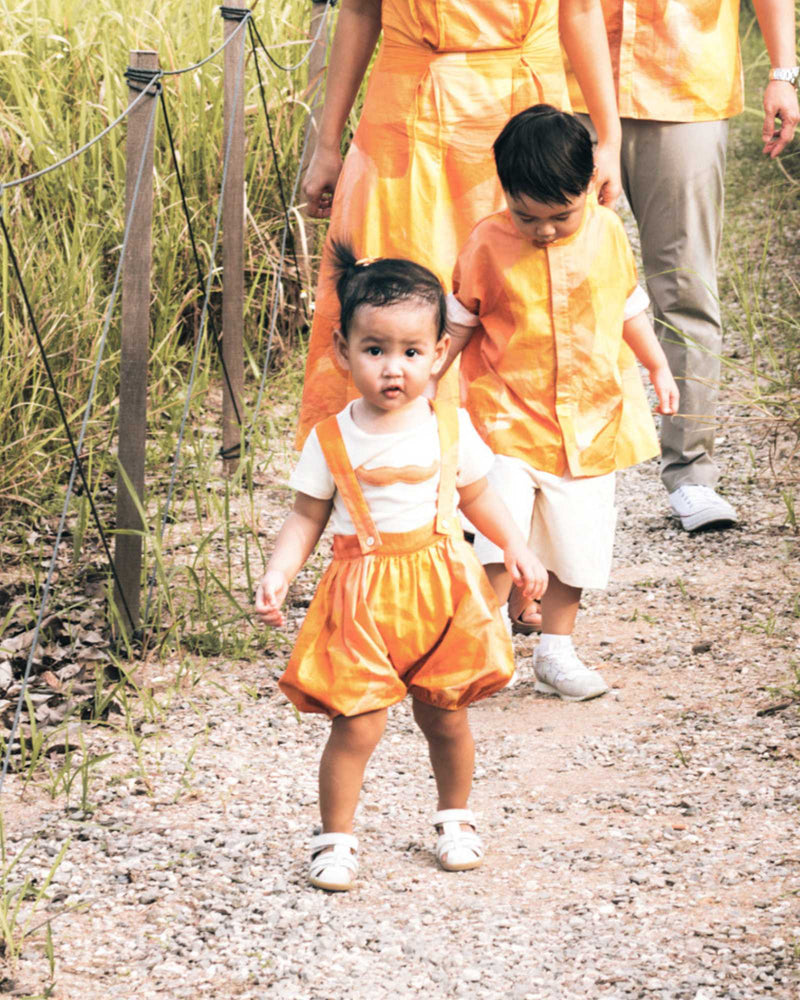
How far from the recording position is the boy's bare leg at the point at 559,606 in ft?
9.87

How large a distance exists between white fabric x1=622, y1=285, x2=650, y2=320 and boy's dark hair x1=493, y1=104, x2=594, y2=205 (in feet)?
1.07

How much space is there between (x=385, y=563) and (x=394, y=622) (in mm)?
92

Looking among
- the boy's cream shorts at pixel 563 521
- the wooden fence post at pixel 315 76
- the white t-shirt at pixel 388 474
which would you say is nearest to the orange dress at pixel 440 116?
the boy's cream shorts at pixel 563 521

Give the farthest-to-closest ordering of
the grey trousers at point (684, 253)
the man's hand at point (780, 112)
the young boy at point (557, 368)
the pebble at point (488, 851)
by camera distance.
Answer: the grey trousers at point (684, 253) < the man's hand at point (780, 112) < the young boy at point (557, 368) < the pebble at point (488, 851)

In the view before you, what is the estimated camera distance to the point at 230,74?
4.15 metres

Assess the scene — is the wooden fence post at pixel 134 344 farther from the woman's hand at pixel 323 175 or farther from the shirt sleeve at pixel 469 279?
the shirt sleeve at pixel 469 279

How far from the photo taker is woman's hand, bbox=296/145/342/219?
2994 mm

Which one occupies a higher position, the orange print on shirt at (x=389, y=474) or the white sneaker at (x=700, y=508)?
the orange print on shirt at (x=389, y=474)

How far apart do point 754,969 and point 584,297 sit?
4.23ft

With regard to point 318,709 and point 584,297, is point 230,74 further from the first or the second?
point 318,709

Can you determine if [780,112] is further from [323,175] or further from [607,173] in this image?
[323,175]

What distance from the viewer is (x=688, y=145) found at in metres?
3.69

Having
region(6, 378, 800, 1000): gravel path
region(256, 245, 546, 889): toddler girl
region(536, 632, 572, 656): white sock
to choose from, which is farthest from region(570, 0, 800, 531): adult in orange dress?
region(256, 245, 546, 889): toddler girl

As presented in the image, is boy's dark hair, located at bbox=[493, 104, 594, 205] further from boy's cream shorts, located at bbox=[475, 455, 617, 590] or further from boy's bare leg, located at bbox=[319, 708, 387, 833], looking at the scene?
boy's bare leg, located at bbox=[319, 708, 387, 833]
